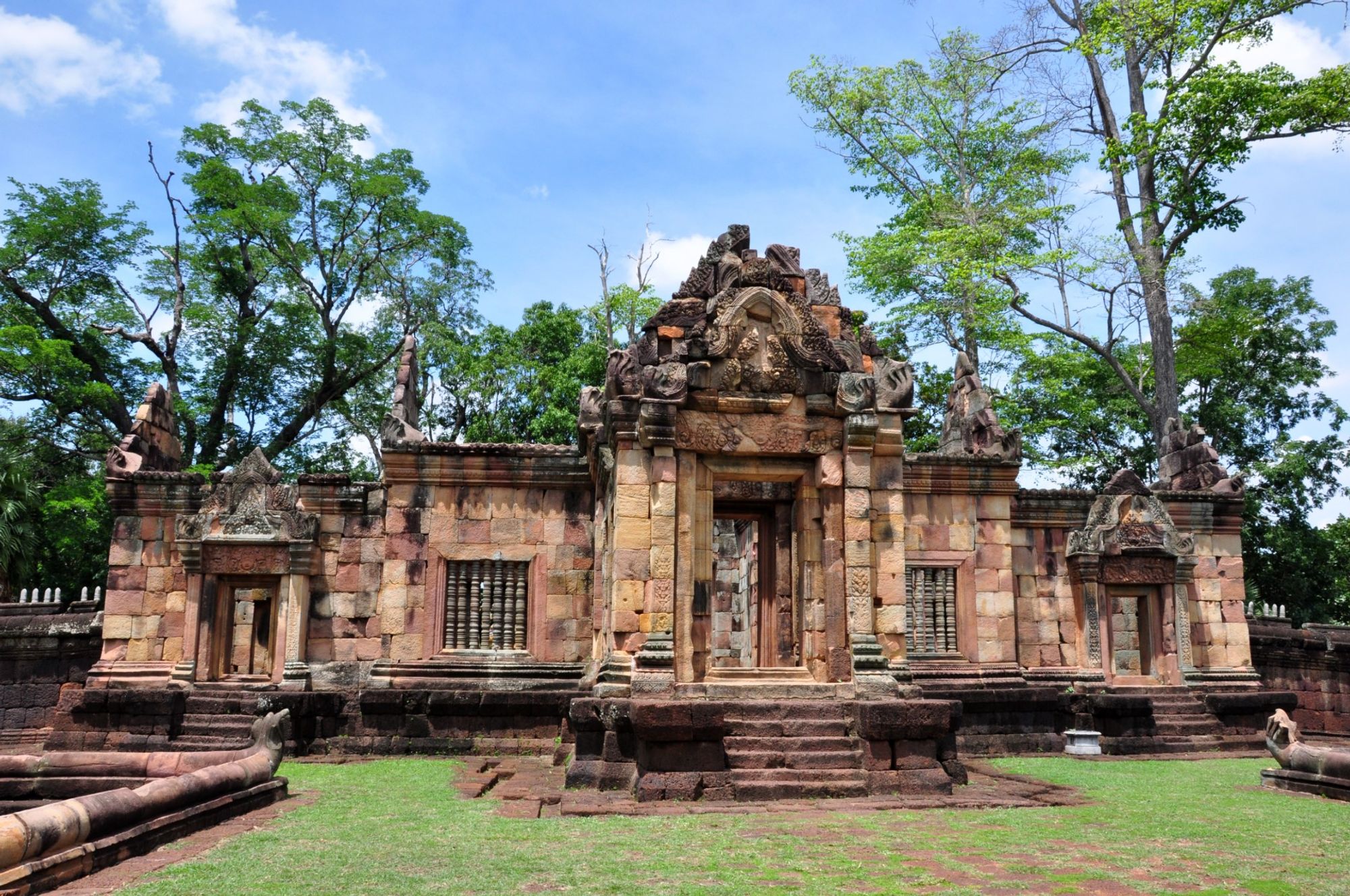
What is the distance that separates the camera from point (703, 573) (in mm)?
10750

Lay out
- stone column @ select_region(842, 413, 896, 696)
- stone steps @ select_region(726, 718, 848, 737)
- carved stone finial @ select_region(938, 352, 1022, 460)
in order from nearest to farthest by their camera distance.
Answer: stone steps @ select_region(726, 718, 848, 737) < stone column @ select_region(842, 413, 896, 696) < carved stone finial @ select_region(938, 352, 1022, 460)

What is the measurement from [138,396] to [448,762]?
1984 centimetres

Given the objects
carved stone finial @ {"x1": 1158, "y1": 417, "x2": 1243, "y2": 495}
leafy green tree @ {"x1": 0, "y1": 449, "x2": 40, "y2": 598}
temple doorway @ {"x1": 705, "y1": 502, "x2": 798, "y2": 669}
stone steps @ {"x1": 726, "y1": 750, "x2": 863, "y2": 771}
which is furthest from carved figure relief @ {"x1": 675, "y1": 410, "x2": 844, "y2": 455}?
leafy green tree @ {"x1": 0, "y1": 449, "x2": 40, "y2": 598}

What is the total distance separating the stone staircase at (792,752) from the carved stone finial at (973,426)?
21.4 ft

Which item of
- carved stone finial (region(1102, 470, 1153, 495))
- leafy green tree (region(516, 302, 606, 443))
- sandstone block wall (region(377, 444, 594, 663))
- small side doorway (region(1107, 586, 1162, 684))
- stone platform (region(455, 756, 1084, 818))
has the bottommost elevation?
stone platform (region(455, 756, 1084, 818))

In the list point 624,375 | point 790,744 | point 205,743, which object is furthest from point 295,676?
point 790,744

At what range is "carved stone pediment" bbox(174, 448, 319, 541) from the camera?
14320 mm

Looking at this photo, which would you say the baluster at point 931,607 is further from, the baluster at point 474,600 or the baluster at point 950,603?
the baluster at point 474,600

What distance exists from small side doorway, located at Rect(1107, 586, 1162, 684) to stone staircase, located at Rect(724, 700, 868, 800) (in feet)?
24.2

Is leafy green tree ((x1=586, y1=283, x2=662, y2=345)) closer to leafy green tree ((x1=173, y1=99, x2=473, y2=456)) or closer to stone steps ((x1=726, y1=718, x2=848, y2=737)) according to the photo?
leafy green tree ((x1=173, y1=99, x2=473, y2=456))

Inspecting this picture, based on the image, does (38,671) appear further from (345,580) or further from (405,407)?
(405,407)

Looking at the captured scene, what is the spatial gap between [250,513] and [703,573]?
723cm

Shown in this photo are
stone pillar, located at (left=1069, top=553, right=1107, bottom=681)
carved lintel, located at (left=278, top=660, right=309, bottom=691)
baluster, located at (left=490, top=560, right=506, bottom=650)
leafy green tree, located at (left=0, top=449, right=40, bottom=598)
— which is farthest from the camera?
leafy green tree, located at (left=0, top=449, right=40, bottom=598)

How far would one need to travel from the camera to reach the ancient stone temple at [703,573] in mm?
10383
